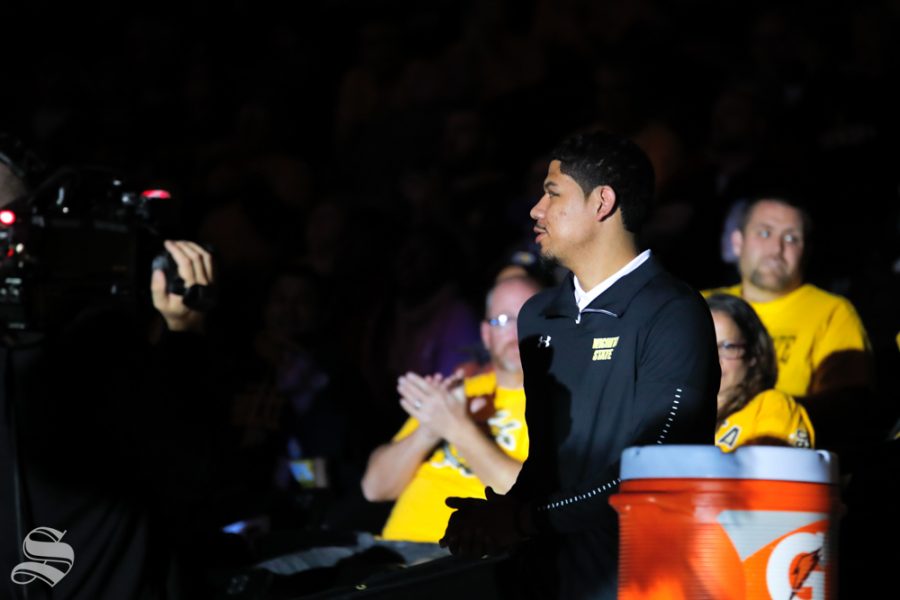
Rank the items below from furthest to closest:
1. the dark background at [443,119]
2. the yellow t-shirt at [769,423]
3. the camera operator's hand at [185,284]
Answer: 1. the dark background at [443,119]
2. the yellow t-shirt at [769,423]
3. the camera operator's hand at [185,284]

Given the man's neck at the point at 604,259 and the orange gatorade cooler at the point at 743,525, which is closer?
the orange gatorade cooler at the point at 743,525

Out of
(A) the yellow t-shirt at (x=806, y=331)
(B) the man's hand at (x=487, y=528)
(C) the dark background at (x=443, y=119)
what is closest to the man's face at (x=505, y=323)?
(A) the yellow t-shirt at (x=806, y=331)

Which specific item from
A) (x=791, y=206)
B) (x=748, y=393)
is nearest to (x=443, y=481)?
(x=748, y=393)

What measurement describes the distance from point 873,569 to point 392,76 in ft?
19.8

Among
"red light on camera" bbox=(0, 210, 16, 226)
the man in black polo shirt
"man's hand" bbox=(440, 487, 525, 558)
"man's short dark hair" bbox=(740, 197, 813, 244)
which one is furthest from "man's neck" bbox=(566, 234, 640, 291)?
"man's short dark hair" bbox=(740, 197, 813, 244)

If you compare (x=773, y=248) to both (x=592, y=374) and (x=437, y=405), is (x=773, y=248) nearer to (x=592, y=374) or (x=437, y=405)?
(x=437, y=405)

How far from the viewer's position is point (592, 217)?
3604 mm

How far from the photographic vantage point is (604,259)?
3.60 meters

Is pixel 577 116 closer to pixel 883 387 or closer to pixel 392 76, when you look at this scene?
pixel 392 76

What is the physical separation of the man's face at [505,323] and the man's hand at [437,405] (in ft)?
0.84

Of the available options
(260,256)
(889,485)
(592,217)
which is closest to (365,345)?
(260,256)

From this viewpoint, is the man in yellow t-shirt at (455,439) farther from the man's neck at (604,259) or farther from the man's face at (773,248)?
the man's neck at (604,259)

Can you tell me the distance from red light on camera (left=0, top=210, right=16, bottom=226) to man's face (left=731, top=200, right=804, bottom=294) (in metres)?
3.34

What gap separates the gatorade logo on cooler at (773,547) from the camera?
2.60 m
